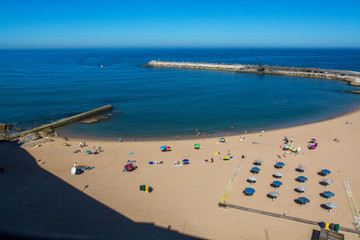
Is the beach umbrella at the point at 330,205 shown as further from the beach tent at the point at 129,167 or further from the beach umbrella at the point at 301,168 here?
the beach tent at the point at 129,167

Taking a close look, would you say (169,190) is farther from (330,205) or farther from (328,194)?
(328,194)

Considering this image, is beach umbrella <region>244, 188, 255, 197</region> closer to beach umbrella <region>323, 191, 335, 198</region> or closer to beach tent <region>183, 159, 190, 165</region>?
beach umbrella <region>323, 191, 335, 198</region>

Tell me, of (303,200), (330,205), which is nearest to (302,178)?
(303,200)

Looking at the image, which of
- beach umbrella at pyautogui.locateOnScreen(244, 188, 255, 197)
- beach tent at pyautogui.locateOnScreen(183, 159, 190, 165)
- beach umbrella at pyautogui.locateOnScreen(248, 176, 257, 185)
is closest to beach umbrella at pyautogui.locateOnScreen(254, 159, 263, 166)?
beach umbrella at pyautogui.locateOnScreen(248, 176, 257, 185)

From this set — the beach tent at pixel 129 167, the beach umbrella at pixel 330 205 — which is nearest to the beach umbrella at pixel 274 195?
the beach umbrella at pixel 330 205

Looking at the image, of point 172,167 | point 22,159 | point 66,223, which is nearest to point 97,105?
point 22,159

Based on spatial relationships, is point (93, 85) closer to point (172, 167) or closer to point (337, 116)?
point (172, 167)
